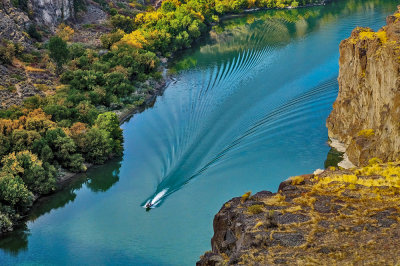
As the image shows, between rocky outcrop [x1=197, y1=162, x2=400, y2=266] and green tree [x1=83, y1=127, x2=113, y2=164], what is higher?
rocky outcrop [x1=197, y1=162, x2=400, y2=266]

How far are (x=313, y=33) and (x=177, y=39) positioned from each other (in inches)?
937

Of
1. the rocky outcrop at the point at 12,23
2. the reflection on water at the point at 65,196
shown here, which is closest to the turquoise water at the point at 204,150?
the reflection on water at the point at 65,196

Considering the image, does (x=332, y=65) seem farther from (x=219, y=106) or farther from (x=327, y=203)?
(x=327, y=203)

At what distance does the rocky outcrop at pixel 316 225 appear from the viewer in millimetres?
18750

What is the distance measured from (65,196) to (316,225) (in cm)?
2872

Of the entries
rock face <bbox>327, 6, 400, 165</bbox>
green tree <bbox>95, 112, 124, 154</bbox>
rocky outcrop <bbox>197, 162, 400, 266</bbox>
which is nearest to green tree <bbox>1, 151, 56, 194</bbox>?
green tree <bbox>95, 112, 124, 154</bbox>

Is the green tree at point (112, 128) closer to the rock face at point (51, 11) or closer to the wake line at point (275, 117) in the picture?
the wake line at point (275, 117)

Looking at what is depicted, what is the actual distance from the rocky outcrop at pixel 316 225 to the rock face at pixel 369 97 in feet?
32.4

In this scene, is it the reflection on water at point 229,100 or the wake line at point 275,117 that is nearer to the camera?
the wake line at point 275,117

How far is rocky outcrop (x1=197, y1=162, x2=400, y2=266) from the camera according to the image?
18750 millimetres

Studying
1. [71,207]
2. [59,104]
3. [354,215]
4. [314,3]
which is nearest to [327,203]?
[354,215]

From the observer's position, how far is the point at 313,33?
85.6 meters

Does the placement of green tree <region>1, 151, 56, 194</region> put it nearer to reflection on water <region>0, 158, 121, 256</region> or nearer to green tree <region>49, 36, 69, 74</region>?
reflection on water <region>0, 158, 121, 256</region>

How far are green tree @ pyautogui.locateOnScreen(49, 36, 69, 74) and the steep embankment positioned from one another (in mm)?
41945
